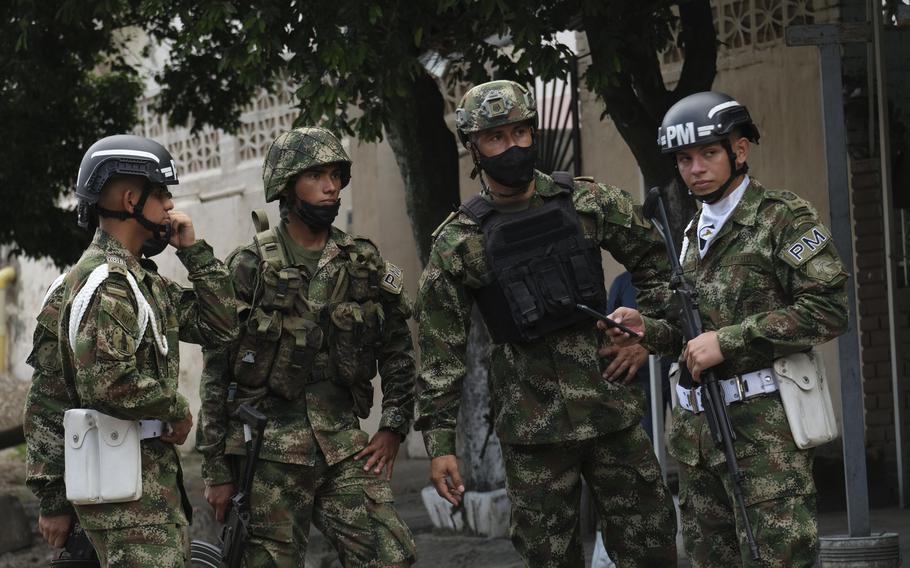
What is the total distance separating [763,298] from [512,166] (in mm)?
963

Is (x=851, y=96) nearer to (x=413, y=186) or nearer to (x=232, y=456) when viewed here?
(x=413, y=186)

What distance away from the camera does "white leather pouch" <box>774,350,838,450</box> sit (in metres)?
5.05

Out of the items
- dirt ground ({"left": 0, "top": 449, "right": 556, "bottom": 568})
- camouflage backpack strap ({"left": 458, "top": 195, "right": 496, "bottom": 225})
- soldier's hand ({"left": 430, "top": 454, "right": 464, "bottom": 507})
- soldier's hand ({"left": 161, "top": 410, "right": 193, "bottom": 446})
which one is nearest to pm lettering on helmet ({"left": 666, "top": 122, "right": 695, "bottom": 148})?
camouflage backpack strap ({"left": 458, "top": 195, "right": 496, "bottom": 225})

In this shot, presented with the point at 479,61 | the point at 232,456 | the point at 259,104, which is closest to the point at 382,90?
the point at 479,61

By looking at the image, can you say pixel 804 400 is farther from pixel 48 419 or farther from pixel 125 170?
pixel 48 419

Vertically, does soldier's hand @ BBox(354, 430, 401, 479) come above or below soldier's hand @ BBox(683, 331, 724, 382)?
below

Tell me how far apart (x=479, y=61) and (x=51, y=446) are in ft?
12.0

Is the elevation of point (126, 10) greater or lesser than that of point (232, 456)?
greater

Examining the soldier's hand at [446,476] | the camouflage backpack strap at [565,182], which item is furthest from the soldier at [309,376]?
the camouflage backpack strap at [565,182]

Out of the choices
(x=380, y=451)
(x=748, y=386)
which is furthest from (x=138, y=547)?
(x=748, y=386)

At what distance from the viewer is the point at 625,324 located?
17.5 feet

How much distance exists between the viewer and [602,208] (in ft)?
18.6

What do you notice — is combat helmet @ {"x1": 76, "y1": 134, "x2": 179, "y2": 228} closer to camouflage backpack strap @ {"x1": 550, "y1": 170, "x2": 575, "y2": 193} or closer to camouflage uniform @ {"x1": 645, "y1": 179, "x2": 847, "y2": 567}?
camouflage backpack strap @ {"x1": 550, "y1": 170, "x2": 575, "y2": 193}

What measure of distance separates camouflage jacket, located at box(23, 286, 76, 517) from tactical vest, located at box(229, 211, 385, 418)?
74 centimetres
